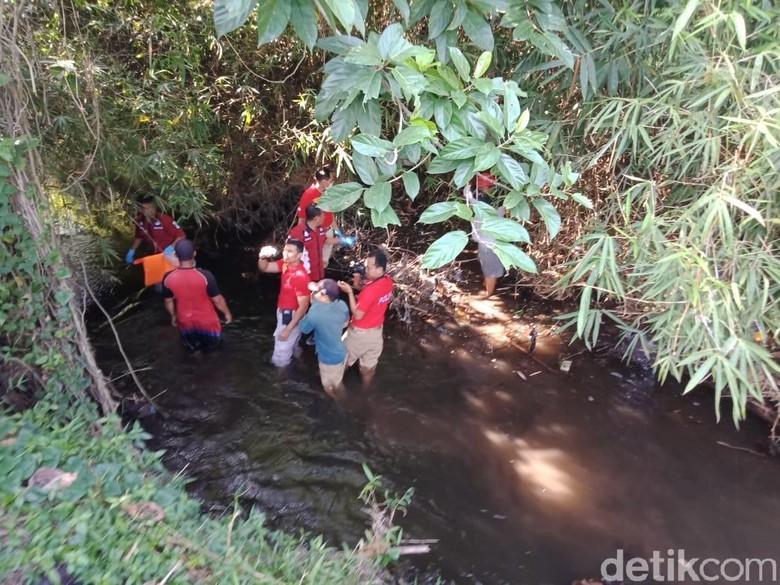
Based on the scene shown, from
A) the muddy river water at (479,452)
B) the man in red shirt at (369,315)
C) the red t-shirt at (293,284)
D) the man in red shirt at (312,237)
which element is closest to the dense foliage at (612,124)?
the muddy river water at (479,452)

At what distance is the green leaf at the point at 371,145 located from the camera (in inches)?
64.7

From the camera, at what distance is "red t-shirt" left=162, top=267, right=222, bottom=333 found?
387 cm

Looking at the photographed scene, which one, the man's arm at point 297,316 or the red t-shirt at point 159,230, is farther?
the red t-shirt at point 159,230

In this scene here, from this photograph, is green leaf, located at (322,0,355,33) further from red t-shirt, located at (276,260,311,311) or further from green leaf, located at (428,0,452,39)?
red t-shirt, located at (276,260,311,311)

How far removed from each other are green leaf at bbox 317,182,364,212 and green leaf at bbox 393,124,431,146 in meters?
0.20

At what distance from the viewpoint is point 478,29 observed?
1856 mm

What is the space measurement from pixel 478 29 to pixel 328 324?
2339mm

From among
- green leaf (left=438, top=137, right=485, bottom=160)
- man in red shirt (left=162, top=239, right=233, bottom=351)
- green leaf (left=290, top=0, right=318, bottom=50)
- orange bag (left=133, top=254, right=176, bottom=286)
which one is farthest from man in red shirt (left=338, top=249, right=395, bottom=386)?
green leaf (left=290, top=0, right=318, bottom=50)

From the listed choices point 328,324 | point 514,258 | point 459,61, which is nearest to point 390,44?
point 459,61

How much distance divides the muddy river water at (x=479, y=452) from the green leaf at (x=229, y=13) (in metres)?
2.72

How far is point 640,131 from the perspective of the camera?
2916mm

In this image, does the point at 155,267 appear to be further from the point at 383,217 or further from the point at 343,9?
the point at 343,9

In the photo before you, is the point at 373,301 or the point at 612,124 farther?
the point at 373,301

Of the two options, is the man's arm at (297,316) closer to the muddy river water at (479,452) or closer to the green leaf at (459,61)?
the muddy river water at (479,452)
